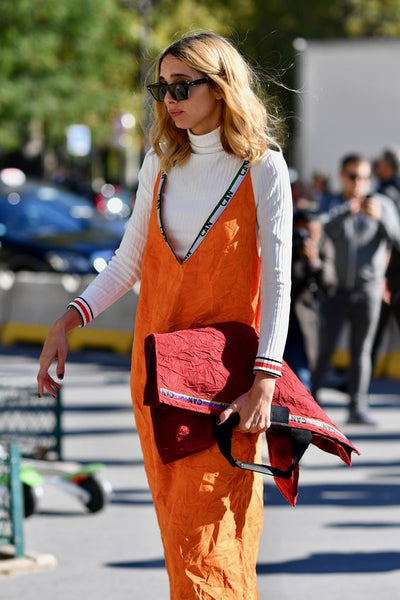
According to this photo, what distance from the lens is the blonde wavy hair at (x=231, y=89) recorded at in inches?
146

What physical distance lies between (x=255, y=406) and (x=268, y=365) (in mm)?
109

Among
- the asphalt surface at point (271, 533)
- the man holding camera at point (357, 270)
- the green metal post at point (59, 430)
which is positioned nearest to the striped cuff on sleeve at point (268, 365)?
the asphalt surface at point (271, 533)

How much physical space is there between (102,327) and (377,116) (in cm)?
866

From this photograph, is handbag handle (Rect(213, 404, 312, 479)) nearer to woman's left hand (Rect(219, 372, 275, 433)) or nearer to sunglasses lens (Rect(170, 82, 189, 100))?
woman's left hand (Rect(219, 372, 275, 433))

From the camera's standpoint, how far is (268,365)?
3.61 meters

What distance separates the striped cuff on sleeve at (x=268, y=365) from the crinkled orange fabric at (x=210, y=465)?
0.65 feet

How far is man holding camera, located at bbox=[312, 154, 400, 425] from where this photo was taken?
32.7ft

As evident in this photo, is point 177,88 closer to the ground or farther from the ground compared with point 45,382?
farther from the ground

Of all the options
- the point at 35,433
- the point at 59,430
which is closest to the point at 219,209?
the point at 59,430

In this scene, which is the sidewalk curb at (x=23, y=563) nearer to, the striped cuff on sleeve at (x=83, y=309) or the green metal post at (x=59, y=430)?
the green metal post at (x=59, y=430)

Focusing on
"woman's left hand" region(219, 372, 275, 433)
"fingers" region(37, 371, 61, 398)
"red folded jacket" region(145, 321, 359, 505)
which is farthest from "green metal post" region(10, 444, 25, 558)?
"woman's left hand" region(219, 372, 275, 433)

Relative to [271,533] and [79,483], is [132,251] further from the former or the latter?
[79,483]

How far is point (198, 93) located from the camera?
12.2ft

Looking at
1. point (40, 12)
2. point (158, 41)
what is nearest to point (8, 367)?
point (40, 12)
